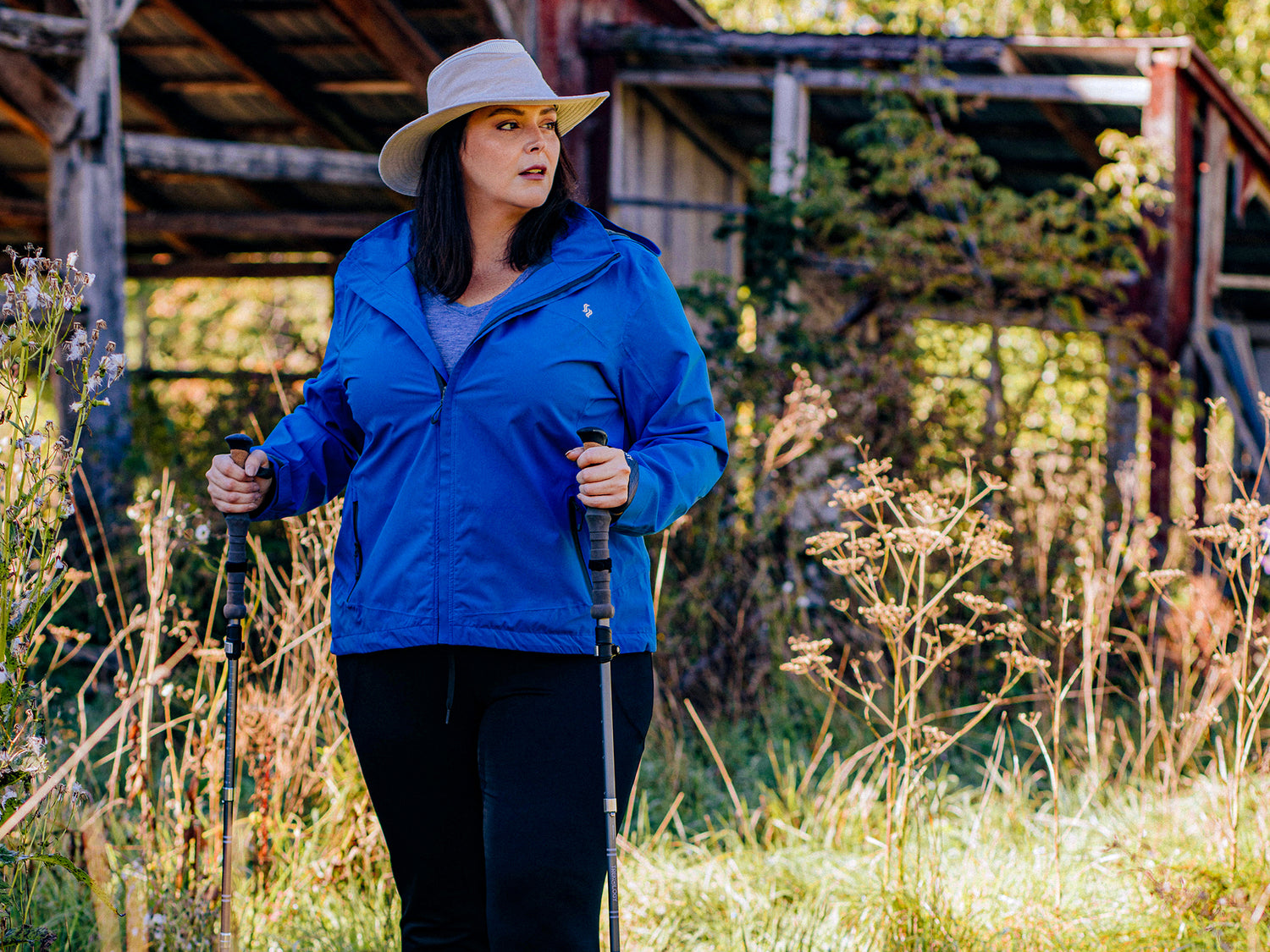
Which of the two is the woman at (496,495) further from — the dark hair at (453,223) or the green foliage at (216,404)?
the green foliage at (216,404)

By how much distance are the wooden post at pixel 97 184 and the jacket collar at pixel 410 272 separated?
4.29m

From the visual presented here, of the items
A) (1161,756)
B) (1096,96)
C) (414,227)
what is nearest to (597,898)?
(414,227)

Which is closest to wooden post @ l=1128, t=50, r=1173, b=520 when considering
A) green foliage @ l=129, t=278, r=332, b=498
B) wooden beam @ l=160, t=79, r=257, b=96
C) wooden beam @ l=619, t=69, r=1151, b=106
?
wooden beam @ l=619, t=69, r=1151, b=106

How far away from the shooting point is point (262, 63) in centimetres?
951

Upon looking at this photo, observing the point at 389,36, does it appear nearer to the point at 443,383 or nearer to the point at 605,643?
the point at 443,383

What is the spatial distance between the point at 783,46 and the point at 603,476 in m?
6.70

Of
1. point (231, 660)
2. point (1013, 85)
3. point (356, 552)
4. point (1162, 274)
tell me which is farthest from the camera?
point (1013, 85)

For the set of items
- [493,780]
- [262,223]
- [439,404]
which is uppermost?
[262,223]

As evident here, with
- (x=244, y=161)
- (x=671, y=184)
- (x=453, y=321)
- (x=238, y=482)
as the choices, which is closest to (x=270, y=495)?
(x=238, y=482)

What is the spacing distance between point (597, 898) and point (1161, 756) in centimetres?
325

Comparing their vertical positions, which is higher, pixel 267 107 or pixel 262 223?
pixel 267 107

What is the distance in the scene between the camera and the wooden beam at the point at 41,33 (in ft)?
20.0

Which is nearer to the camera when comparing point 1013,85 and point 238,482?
point 238,482

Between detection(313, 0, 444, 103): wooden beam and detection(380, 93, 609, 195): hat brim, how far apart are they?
5642 mm
